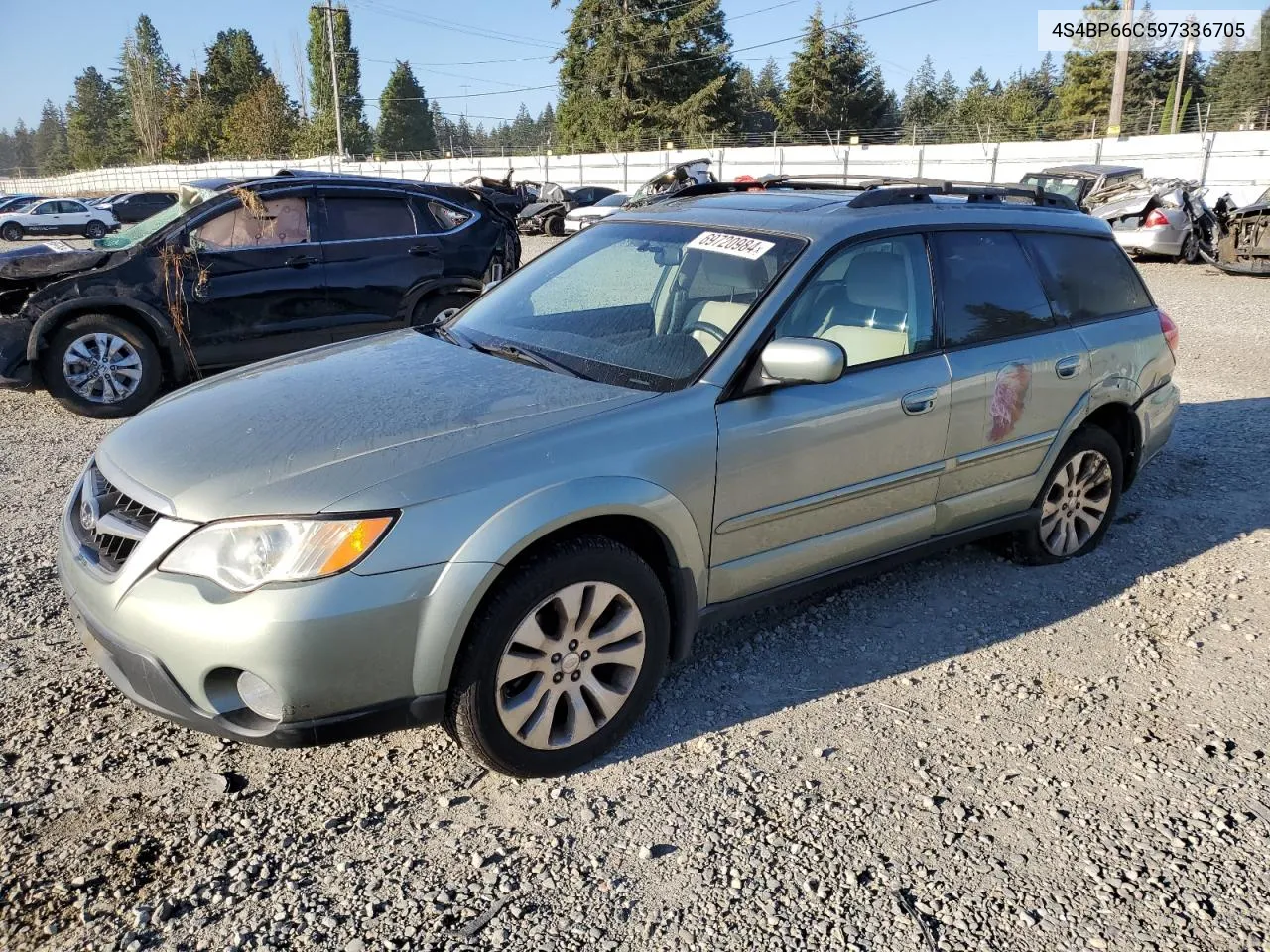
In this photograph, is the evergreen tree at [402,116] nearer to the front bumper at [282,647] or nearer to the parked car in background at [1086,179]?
the parked car in background at [1086,179]

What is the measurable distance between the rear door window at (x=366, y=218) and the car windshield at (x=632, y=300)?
155 inches

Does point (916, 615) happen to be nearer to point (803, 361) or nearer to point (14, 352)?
point (803, 361)

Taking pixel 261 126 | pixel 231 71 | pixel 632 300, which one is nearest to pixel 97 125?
pixel 231 71

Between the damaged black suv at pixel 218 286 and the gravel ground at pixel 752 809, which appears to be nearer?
the gravel ground at pixel 752 809

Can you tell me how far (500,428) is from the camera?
2787mm

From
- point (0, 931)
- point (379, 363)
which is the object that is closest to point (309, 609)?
point (0, 931)

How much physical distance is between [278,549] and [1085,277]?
3801 millimetres

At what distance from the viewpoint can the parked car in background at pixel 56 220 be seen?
31.7 m

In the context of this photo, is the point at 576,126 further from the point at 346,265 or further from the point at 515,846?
the point at 515,846

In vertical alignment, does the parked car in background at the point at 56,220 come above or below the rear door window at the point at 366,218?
below

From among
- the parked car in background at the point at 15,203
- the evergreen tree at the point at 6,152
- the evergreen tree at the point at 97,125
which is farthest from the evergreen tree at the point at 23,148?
the parked car in background at the point at 15,203

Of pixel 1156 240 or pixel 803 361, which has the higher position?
pixel 803 361

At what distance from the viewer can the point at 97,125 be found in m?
102

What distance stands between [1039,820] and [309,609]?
7.00 feet
